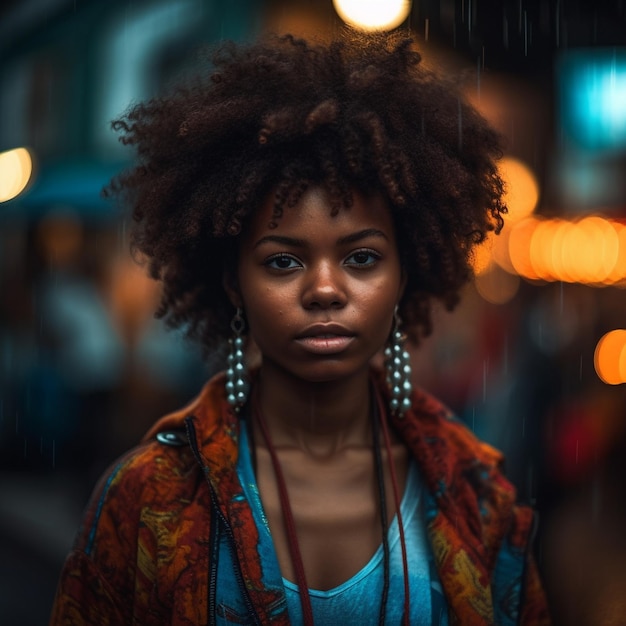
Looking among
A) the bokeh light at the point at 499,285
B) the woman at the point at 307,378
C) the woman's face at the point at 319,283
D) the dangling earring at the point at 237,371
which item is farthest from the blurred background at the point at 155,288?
the woman's face at the point at 319,283

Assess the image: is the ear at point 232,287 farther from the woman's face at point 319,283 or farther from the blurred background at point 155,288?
the blurred background at point 155,288

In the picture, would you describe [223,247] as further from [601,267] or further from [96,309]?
[601,267]

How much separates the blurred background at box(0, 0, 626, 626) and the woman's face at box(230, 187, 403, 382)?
402cm

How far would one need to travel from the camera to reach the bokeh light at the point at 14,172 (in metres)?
8.48

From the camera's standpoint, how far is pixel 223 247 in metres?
2.37

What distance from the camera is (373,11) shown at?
6.81 m

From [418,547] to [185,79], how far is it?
5.48ft

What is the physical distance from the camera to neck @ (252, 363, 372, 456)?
7.73 feet

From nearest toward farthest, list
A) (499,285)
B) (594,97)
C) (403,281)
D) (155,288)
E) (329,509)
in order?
1. (329,509)
2. (403,281)
3. (155,288)
4. (594,97)
5. (499,285)

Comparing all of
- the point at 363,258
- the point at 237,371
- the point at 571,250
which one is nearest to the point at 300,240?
the point at 363,258

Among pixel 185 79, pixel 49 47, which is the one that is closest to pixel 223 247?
pixel 185 79

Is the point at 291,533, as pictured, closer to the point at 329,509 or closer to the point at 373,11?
the point at 329,509

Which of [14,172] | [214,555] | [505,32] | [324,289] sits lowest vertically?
[214,555]

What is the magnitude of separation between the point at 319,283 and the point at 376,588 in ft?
2.90
